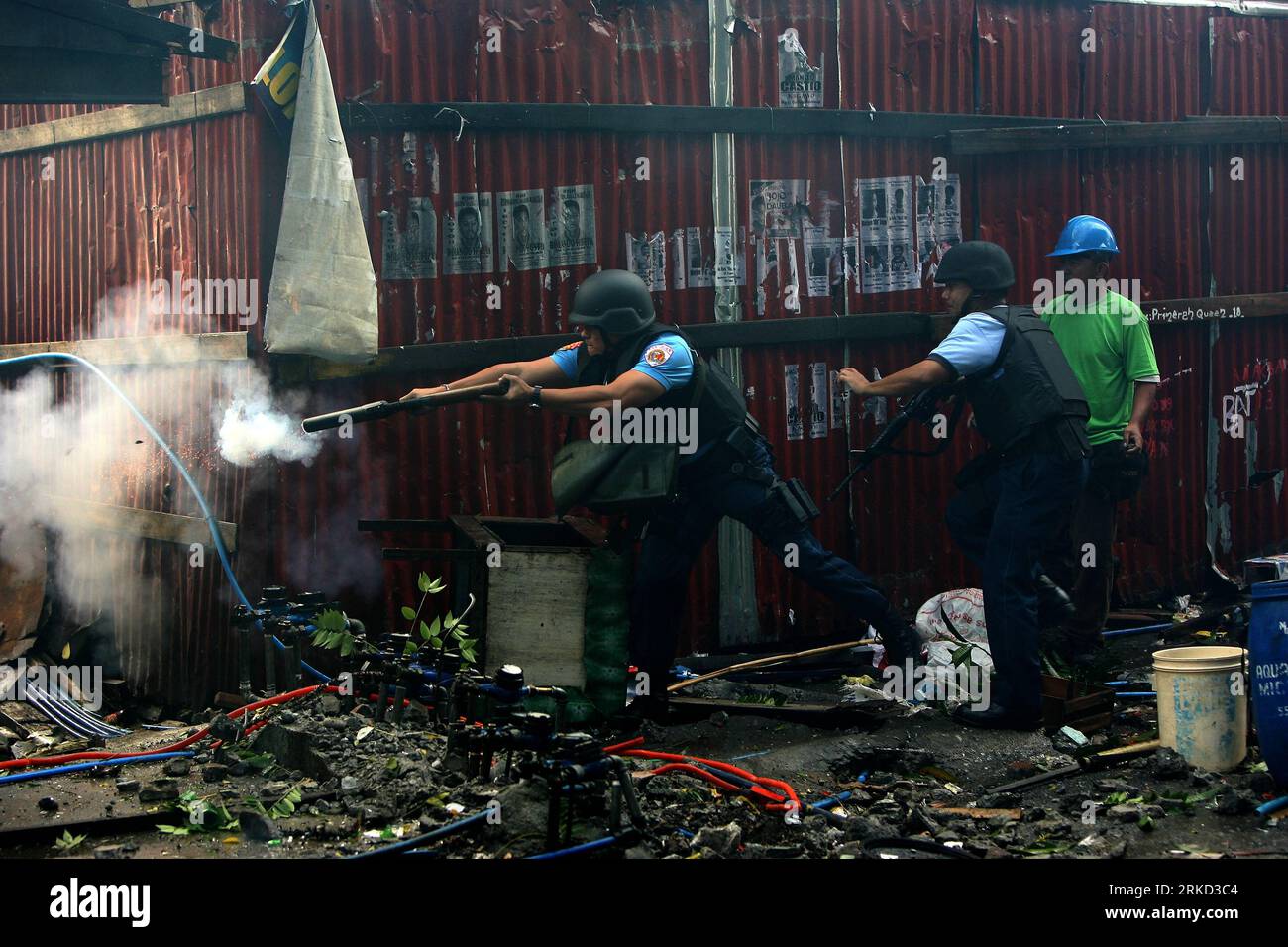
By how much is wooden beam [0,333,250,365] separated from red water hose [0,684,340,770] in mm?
1969

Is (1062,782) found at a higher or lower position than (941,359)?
lower

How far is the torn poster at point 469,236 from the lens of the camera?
7555mm

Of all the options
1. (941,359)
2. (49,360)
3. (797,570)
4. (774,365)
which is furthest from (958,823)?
(49,360)

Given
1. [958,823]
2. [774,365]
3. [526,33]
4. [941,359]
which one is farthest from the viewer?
[774,365]

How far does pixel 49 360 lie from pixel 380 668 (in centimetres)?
409

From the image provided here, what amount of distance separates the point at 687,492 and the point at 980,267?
1907 mm

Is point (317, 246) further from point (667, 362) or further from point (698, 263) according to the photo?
point (698, 263)

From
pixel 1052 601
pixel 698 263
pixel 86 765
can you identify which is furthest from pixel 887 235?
pixel 86 765

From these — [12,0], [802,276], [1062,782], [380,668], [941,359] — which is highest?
[12,0]

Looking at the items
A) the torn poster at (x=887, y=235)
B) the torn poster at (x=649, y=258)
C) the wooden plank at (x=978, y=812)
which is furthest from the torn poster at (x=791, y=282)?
the wooden plank at (x=978, y=812)

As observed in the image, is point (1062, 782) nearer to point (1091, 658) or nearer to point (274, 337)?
point (1091, 658)

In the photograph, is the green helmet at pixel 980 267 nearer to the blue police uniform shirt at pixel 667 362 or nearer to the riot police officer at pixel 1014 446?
the riot police officer at pixel 1014 446

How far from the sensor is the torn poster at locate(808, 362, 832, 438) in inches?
329

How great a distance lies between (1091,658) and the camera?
765cm
